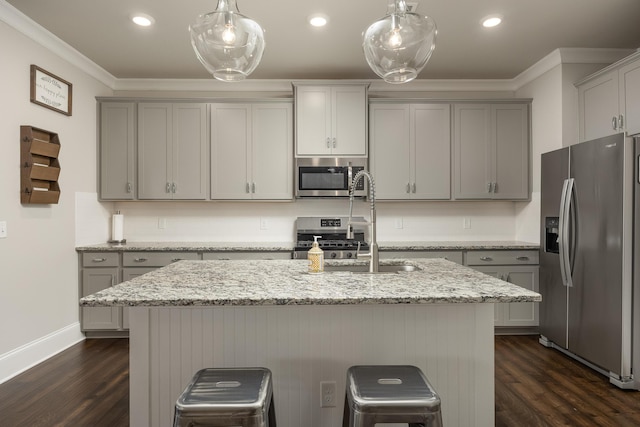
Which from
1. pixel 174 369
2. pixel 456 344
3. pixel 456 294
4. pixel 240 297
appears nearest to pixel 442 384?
pixel 456 344

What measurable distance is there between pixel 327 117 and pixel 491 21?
167 centimetres

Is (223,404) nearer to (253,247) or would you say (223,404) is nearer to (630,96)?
(253,247)

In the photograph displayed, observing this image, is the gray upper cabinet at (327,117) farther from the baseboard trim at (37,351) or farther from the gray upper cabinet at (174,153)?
the baseboard trim at (37,351)

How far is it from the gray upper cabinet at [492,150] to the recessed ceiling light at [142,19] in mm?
2990

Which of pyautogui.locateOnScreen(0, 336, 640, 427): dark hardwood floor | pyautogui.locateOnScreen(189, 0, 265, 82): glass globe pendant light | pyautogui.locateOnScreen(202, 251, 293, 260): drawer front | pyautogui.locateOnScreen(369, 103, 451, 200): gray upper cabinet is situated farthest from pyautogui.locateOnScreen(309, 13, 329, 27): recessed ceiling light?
pyautogui.locateOnScreen(0, 336, 640, 427): dark hardwood floor

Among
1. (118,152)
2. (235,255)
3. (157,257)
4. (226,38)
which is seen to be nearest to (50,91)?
(118,152)

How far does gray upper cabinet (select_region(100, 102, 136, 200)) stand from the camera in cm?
401

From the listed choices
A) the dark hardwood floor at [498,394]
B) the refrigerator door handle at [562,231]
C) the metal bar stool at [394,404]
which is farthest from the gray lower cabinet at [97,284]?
the refrigerator door handle at [562,231]

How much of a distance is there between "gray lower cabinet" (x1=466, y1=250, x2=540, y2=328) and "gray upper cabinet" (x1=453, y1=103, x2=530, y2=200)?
669 millimetres

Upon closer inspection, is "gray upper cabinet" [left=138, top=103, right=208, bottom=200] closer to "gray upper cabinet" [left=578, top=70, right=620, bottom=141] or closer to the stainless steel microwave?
the stainless steel microwave

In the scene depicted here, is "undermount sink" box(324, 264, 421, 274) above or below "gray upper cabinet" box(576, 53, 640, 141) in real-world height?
below

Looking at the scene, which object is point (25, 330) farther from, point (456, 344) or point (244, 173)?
point (456, 344)

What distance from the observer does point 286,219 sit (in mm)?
4367

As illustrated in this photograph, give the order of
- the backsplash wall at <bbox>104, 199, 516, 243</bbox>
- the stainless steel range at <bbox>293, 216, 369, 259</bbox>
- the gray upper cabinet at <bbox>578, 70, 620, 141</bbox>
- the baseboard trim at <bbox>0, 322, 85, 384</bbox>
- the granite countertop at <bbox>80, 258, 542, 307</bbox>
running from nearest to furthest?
the granite countertop at <bbox>80, 258, 542, 307</bbox>
the baseboard trim at <bbox>0, 322, 85, 384</bbox>
the gray upper cabinet at <bbox>578, 70, 620, 141</bbox>
the stainless steel range at <bbox>293, 216, 369, 259</bbox>
the backsplash wall at <bbox>104, 199, 516, 243</bbox>
